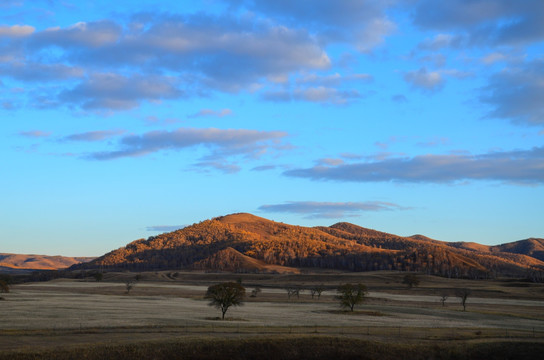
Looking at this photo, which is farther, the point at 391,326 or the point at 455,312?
the point at 455,312

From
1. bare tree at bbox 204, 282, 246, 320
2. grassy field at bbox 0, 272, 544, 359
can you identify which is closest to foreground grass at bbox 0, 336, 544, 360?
grassy field at bbox 0, 272, 544, 359

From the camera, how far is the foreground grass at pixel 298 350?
140ft

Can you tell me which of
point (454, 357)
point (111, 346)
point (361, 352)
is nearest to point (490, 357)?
point (454, 357)

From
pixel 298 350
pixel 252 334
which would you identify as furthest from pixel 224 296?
pixel 298 350

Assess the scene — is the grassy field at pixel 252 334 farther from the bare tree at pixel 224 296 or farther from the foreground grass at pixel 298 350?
the bare tree at pixel 224 296

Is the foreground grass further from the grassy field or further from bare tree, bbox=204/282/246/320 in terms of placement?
bare tree, bbox=204/282/246/320

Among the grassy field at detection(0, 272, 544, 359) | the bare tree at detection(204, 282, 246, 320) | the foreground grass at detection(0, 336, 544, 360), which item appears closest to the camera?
the foreground grass at detection(0, 336, 544, 360)

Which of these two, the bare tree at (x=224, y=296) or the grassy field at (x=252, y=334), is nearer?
the grassy field at (x=252, y=334)

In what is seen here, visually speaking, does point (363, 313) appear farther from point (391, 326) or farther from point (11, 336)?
point (11, 336)

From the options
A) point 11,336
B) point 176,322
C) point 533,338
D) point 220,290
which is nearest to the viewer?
point 11,336

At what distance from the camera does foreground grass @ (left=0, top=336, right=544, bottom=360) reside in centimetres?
4262

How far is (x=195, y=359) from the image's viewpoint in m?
→ 43.0

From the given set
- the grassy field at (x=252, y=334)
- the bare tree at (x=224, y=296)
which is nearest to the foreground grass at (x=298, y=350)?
the grassy field at (x=252, y=334)

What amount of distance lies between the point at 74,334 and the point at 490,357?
3727 centimetres
